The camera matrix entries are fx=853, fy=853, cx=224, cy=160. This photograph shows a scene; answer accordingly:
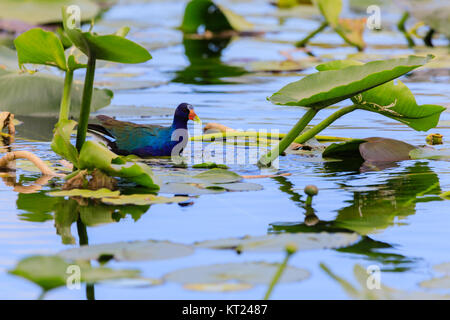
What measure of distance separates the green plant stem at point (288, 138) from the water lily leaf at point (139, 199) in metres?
0.73

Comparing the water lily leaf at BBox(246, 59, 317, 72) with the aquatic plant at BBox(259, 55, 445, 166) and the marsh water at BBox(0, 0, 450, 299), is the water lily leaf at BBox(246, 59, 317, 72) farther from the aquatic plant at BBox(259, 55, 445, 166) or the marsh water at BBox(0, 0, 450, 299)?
the aquatic plant at BBox(259, 55, 445, 166)

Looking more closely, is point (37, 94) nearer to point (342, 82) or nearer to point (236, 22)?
point (342, 82)

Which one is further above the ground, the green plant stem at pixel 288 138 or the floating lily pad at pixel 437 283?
the green plant stem at pixel 288 138

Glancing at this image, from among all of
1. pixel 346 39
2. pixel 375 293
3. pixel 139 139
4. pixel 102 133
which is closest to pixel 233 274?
pixel 375 293

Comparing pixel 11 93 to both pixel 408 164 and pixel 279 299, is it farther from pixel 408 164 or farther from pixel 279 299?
pixel 279 299

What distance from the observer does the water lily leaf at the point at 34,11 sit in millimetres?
11672

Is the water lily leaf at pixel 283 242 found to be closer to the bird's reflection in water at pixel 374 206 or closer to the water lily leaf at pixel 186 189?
the bird's reflection in water at pixel 374 206

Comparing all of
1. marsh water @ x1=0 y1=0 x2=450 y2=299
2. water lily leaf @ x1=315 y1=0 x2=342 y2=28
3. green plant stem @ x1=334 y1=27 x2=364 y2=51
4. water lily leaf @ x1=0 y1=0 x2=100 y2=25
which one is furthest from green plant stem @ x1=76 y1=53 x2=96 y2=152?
water lily leaf @ x1=0 y1=0 x2=100 y2=25

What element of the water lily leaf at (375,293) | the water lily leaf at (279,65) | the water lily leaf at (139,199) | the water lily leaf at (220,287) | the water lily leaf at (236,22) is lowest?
the water lily leaf at (375,293)

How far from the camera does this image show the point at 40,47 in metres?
3.66

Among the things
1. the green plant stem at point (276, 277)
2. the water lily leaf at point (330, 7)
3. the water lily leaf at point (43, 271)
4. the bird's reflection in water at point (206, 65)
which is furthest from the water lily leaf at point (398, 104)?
the water lily leaf at point (330, 7)

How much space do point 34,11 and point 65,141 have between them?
29.0ft

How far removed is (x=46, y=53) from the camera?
3.71 metres

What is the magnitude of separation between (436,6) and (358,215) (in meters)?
6.59
